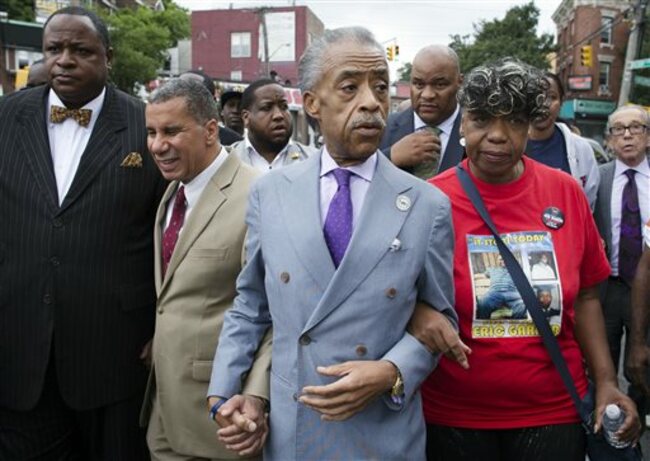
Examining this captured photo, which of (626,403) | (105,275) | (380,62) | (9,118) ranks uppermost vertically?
(380,62)

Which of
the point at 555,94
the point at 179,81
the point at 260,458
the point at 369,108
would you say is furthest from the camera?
the point at 555,94

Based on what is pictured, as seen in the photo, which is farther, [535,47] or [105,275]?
[535,47]

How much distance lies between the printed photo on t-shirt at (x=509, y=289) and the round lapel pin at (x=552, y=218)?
57mm

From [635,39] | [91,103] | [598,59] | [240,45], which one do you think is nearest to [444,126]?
[91,103]

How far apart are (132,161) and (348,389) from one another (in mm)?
1656

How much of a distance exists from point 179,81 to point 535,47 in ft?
152

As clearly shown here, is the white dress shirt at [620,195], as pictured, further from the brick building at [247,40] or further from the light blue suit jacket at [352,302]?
the brick building at [247,40]

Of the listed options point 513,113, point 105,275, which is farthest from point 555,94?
point 105,275

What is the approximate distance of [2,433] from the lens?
122 inches

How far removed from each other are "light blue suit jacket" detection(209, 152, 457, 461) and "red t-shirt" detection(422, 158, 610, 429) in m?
0.30

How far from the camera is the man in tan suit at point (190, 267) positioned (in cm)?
275

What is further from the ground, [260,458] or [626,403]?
[626,403]

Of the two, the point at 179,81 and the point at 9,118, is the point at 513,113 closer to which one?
the point at 179,81

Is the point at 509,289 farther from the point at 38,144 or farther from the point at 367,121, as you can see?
the point at 38,144
